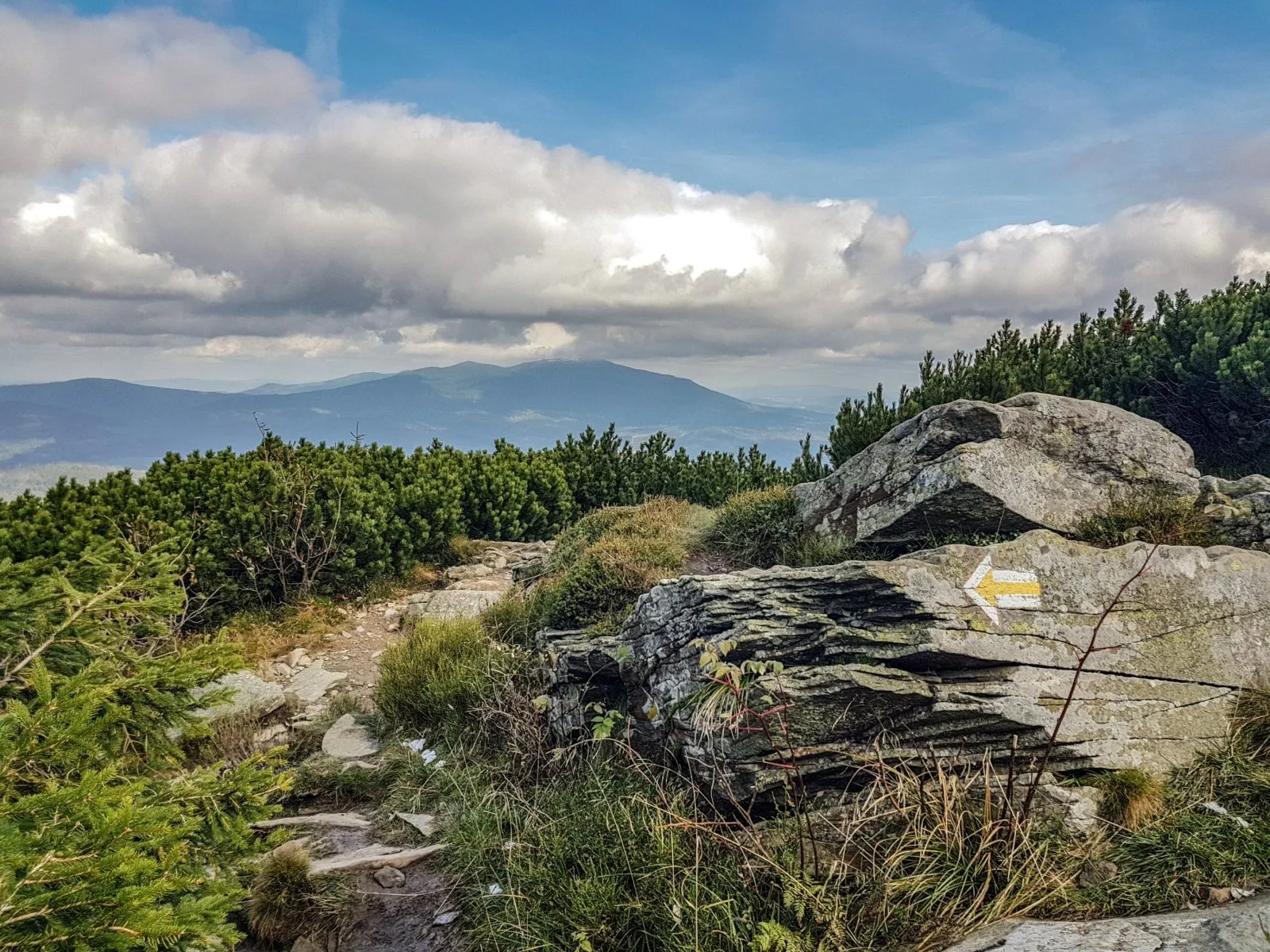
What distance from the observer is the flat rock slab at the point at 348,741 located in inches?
260

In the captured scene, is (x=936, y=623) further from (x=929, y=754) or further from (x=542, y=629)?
(x=542, y=629)

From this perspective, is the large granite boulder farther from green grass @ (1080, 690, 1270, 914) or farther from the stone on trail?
the stone on trail

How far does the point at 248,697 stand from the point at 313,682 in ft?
3.20

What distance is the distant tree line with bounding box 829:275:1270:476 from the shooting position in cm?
1146

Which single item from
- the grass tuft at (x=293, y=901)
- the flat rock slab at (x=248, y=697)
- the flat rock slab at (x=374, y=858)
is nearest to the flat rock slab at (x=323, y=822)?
the flat rock slab at (x=374, y=858)

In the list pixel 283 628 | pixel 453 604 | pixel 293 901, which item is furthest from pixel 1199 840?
pixel 283 628

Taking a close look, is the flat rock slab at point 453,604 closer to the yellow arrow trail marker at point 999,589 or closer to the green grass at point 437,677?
the green grass at point 437,677

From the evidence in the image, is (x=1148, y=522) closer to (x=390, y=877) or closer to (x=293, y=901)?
(x=390, y=877)

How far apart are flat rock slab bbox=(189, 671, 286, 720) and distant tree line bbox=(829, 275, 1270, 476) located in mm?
9411

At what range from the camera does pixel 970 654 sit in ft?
14.2

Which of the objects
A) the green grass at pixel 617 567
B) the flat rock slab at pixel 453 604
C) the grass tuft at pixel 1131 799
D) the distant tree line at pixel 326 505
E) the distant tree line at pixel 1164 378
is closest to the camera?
the grass tuft at pixel 1131 799

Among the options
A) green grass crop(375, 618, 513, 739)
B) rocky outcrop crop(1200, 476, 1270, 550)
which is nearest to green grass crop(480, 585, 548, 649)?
green grass crop(375, 618, 513, 739)

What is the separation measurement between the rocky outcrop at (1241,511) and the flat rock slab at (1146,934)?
4.14m

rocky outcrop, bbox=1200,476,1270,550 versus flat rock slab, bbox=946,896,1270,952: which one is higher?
rocky outcrop, bbox=1200,476,1270,550
